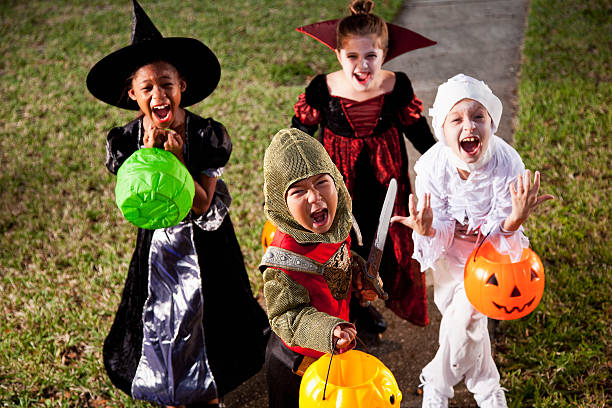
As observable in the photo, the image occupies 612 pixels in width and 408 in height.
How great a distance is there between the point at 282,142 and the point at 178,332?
1.31m

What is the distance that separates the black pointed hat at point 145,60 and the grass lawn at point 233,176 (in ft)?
5.85

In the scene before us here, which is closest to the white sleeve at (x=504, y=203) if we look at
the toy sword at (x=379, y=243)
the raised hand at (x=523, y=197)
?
the raised hand at (x=523, y=197)

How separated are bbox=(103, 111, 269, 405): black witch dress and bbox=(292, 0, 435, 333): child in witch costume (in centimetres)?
67

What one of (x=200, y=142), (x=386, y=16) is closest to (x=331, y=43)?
(x=200, y=142)

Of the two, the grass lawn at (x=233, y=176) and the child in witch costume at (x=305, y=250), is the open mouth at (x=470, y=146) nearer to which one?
the child in witch costume at (x=305, y=250)

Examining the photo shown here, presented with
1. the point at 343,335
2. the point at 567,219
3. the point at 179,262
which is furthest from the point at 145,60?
the point at 567,219

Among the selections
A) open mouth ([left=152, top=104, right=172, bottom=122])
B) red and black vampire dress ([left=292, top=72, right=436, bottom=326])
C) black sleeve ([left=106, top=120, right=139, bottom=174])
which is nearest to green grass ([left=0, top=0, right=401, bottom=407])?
red and black vampire dress ([left=292, top=72, right=436, bottom=326])

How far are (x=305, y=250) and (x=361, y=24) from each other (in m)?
1.41

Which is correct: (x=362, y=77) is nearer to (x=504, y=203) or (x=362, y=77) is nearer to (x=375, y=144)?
(x=375, y=144)

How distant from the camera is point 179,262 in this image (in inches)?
120

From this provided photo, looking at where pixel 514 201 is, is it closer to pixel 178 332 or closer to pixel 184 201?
pixel 184 201

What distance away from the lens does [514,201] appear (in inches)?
100

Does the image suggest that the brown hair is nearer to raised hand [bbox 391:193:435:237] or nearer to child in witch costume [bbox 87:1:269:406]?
child in witch costume [bbox 87:1:269:406]

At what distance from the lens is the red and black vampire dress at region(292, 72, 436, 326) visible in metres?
3.31
